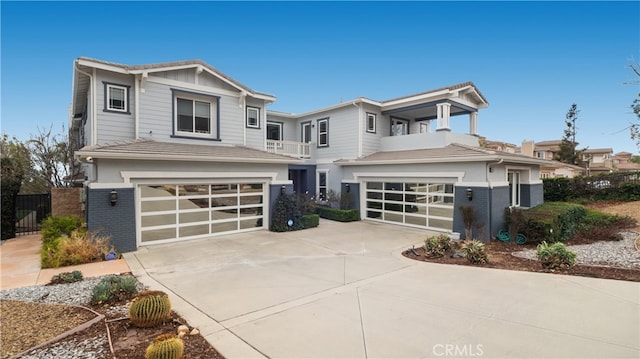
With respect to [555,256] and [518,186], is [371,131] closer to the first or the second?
[518,186]

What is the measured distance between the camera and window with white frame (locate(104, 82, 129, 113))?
11650 mm

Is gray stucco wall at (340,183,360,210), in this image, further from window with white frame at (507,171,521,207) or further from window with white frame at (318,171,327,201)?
window with white frame at (507,171,521,207)

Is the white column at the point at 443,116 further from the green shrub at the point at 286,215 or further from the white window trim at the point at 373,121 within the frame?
the green shrub at the point at 286,215

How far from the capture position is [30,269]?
26.6 feet

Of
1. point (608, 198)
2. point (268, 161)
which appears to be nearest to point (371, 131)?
point (268, 161)

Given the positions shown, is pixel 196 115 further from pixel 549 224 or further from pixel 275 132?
pixel 549 224

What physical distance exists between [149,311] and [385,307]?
12.6 ft

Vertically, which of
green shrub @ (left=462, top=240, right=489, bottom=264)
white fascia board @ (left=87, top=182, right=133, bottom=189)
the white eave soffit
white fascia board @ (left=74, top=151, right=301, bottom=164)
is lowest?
green shrub @ (left=462, top=240, right=489, bottom=264)

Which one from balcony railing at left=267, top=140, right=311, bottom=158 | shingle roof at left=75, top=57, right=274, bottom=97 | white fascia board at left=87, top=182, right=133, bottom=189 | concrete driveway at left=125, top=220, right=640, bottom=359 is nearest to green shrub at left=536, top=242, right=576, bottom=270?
concrete driveway at left=125, top=220, right=640, bottom=359

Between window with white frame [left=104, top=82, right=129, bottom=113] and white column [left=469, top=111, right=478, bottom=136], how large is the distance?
672 inches

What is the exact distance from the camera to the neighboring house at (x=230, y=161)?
34.0 ft

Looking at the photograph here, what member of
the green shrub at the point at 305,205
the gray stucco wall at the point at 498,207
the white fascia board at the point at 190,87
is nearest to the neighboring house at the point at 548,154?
the gray stucco wall at the point at 498,207

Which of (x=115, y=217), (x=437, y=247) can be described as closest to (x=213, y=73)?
(x=115, y=217)

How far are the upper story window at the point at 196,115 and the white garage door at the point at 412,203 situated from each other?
8.30 m
